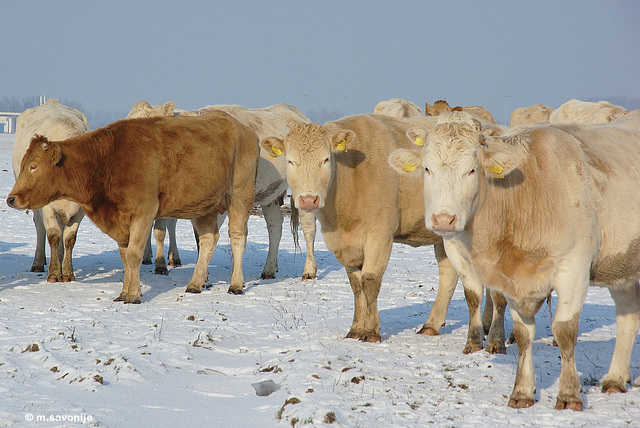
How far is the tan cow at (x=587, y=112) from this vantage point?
17.3 meters

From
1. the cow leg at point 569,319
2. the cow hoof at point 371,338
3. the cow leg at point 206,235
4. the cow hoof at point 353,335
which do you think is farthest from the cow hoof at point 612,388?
the cow leg at point 206,235

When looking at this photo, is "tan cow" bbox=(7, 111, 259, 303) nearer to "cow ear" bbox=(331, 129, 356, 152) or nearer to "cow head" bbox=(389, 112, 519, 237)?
"cow ear" bbox=(331, 129, 356, 152)

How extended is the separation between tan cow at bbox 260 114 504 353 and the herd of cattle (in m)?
0.01

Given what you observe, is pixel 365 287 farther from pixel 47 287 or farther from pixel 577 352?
pixel 47 287

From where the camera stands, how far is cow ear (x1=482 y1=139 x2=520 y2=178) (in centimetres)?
518

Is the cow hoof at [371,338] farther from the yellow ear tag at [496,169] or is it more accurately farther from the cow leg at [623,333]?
the yellow ear tag at [496,169]

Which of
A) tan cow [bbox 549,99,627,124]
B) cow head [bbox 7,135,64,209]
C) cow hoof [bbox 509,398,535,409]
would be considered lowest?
cow hoof [bbox 509,398,535,409]

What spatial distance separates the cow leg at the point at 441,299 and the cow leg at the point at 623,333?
222 cm

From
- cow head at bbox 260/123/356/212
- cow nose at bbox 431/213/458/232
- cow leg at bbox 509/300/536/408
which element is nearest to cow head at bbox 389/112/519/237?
cow nose at bbox 431/213/458/232

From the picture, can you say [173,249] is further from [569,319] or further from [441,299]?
Result: [569,319]

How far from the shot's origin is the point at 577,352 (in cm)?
702

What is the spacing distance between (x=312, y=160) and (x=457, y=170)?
7.00ft

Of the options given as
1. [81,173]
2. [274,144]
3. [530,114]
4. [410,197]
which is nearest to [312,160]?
[274,144]

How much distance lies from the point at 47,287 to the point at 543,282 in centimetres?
758
